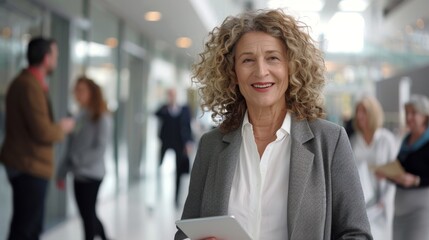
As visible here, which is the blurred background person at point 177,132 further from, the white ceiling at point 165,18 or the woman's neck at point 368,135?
the woman's neck at point 368,135

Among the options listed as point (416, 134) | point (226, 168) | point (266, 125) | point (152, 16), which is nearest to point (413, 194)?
point (416, 134)

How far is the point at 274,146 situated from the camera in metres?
2.07

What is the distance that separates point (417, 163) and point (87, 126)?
3.01 metres

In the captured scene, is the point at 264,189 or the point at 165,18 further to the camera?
the point at 165,18

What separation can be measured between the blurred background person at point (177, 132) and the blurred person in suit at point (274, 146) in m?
7.54

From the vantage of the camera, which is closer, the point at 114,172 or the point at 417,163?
the point at 417,163

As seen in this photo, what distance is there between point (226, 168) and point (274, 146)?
0.18 meters

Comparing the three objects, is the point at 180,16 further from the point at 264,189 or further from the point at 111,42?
the point at 264,189

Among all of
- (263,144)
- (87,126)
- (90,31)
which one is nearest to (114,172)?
(90,31)

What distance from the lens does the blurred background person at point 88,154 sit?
5.69 m

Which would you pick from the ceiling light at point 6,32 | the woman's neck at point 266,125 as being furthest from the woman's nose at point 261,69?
the ceiling light at point 6,32

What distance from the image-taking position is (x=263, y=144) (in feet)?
6.95

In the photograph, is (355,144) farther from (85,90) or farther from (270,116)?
(270,116)

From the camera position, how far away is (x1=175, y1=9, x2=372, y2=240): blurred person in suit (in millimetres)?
1929
